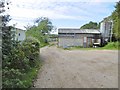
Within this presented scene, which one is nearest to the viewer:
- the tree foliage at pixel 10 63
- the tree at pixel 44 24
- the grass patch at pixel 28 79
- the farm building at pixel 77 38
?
the tree foliage at pixel 10 63

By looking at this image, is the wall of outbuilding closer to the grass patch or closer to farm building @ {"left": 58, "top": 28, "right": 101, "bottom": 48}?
farm building @ {"left": 58, "top": 28, "right": 101, "bottom": 48}

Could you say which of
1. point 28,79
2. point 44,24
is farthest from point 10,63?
point 44,24

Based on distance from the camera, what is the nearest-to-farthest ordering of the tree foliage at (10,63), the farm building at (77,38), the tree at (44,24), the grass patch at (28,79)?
the tree foliage at (10,63)
the grass patch at (28,79)
the farm building at (77,38)
the tree at (44,24)

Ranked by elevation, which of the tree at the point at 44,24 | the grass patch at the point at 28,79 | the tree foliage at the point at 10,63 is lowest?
the grass patch at the point at 28,79

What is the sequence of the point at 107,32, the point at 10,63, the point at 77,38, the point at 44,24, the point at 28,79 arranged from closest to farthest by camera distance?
the point at 10,63 < the point at 28,79 < the point at 107,32 < the point at 77,38 < the point at 44,24

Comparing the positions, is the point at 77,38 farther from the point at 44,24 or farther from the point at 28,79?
the point at 28,79

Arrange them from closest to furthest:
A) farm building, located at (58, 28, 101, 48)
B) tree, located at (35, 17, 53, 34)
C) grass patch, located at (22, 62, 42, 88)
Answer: grass patch, located at (22, 62, 42, 88), farm building, located at (58, 28, 101, 48), tree, located at (35, 17, 53, 34)

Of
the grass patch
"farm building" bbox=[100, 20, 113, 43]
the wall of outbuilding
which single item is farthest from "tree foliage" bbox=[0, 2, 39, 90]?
"farm building" bbox=[100, 20, 113, 43]

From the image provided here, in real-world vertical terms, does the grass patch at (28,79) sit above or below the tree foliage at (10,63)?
below

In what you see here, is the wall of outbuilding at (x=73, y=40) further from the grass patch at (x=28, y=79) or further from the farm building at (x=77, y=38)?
the grass patch at (x=28, y=79)

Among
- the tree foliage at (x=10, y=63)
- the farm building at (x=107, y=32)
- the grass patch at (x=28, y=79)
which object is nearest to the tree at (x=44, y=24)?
the farm building at (x=107, y=32)

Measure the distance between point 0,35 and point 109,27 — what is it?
1249 inches

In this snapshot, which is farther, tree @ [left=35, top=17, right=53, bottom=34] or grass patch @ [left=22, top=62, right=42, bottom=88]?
tree @ [left=35, top=17, right=53, bottom=34]

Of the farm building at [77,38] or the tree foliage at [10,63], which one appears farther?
the farm building at [77,38]
